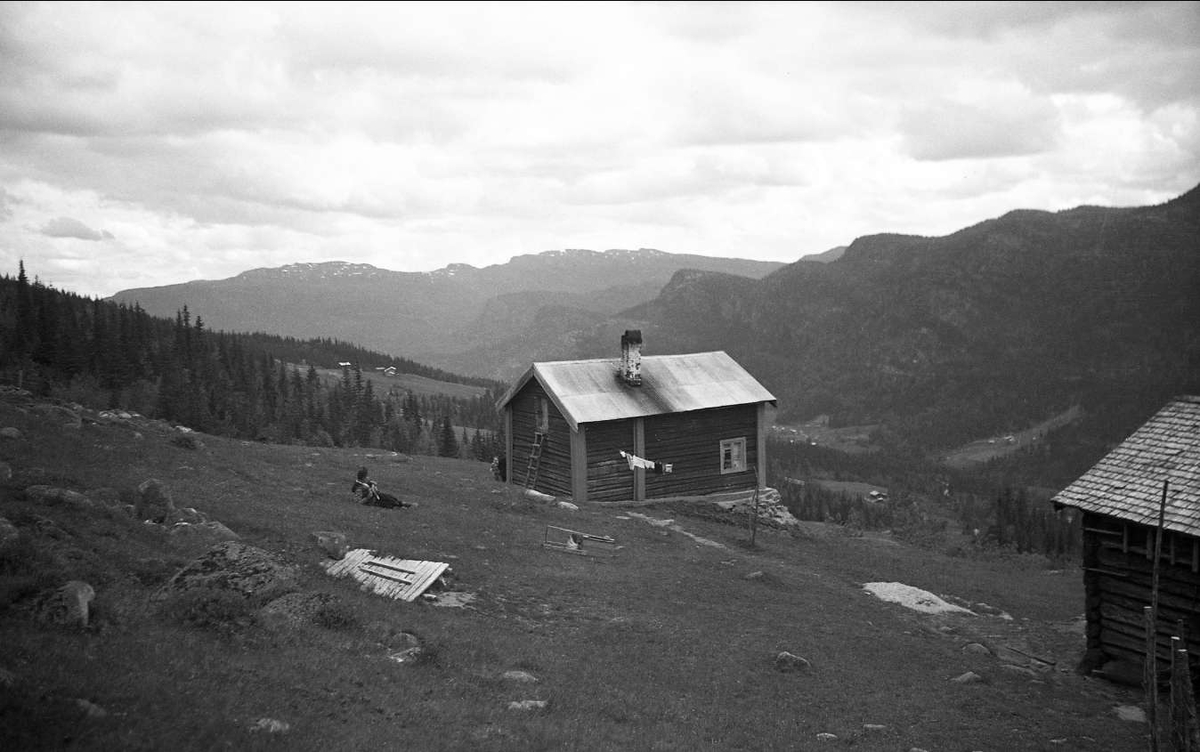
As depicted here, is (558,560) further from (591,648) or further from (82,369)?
(82,369)

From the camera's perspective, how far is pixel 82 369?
70250 mm

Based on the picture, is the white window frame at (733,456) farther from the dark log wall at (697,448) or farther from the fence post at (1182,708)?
the fence post at (1182,708)

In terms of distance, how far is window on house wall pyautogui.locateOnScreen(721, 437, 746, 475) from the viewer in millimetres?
42469

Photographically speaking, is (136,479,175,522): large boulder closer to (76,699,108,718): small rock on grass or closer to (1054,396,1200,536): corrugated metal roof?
(76,699,108,718): small rock on grass

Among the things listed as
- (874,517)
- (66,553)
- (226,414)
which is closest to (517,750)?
(66,553)

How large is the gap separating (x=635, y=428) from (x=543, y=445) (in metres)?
5.30

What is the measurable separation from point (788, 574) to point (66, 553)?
23351 millimetres

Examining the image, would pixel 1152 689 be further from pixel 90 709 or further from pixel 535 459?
pixel 535 459

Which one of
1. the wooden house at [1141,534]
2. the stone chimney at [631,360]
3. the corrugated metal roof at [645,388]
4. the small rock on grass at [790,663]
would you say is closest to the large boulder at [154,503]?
the small rock on grass at [790,663]

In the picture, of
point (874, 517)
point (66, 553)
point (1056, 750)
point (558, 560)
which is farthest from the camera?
point (874, 517)

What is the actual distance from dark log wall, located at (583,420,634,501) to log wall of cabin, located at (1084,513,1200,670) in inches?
813

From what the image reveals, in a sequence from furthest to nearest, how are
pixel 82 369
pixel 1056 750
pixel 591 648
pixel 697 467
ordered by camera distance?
pixel 82 369
pixel 697 467
pixel 591 648
pixel 1056 750

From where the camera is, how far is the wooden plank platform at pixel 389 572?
18.2 m

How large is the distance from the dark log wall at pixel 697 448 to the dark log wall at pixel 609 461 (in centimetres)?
107
